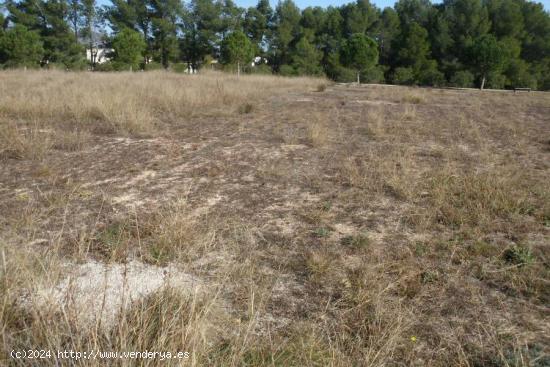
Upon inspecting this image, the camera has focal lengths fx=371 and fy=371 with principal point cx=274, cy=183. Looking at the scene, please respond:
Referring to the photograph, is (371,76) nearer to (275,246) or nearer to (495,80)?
(495,80)

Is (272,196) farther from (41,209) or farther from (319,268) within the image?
(41,209)

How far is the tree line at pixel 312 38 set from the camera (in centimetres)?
2603

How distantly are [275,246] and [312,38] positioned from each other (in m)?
39.0

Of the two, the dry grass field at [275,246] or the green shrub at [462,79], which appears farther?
the green shrub at [462,79]

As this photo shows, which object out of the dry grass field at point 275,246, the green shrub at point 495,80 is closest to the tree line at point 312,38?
the green shrub at point 495,80

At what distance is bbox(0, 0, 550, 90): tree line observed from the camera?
26031mm

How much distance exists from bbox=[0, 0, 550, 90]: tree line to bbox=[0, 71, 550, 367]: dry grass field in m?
22.2

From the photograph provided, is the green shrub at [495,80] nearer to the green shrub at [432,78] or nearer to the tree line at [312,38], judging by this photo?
the tree line at [312,38]

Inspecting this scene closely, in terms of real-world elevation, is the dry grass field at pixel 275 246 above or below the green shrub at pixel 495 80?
below

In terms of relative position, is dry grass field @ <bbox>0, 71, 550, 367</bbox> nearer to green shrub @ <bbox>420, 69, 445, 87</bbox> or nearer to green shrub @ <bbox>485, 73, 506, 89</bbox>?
green shrub @ <bbox>485, 73, 506, 89</bbox>

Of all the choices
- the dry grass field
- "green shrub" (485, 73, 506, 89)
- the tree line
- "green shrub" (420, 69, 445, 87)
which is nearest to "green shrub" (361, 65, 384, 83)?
the tree line

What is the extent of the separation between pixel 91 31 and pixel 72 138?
A: 123 ft

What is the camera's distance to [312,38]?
3847 centimetres

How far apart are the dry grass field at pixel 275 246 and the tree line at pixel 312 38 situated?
22.2 metres
